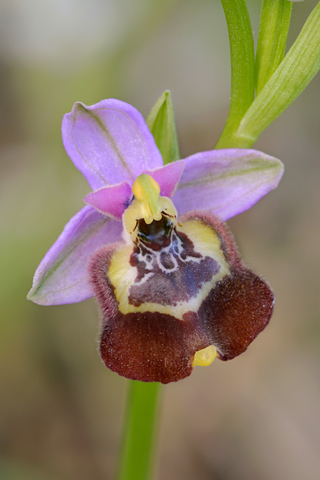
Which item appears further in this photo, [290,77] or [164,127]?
[164,127]

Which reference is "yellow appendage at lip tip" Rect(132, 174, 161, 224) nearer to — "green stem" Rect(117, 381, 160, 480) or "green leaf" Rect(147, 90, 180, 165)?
"green leaf" Rect(147, 90, 180, 165)

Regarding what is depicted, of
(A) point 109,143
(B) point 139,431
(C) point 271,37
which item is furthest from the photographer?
(B) point 139,431

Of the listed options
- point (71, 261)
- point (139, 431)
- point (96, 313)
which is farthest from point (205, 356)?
point (96, 313)

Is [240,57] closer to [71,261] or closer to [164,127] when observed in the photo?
[164,127]

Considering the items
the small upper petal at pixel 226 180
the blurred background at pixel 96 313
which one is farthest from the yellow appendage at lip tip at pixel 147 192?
the blurred background at pixel 96 313

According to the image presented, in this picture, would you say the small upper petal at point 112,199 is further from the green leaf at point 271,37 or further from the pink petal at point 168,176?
Result: the green leaf at point 271,37

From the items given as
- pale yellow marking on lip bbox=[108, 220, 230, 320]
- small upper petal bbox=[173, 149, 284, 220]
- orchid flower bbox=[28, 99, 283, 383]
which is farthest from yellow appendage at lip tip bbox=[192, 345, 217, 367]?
small upper petal bbox=[173, 149, 284, 220]
